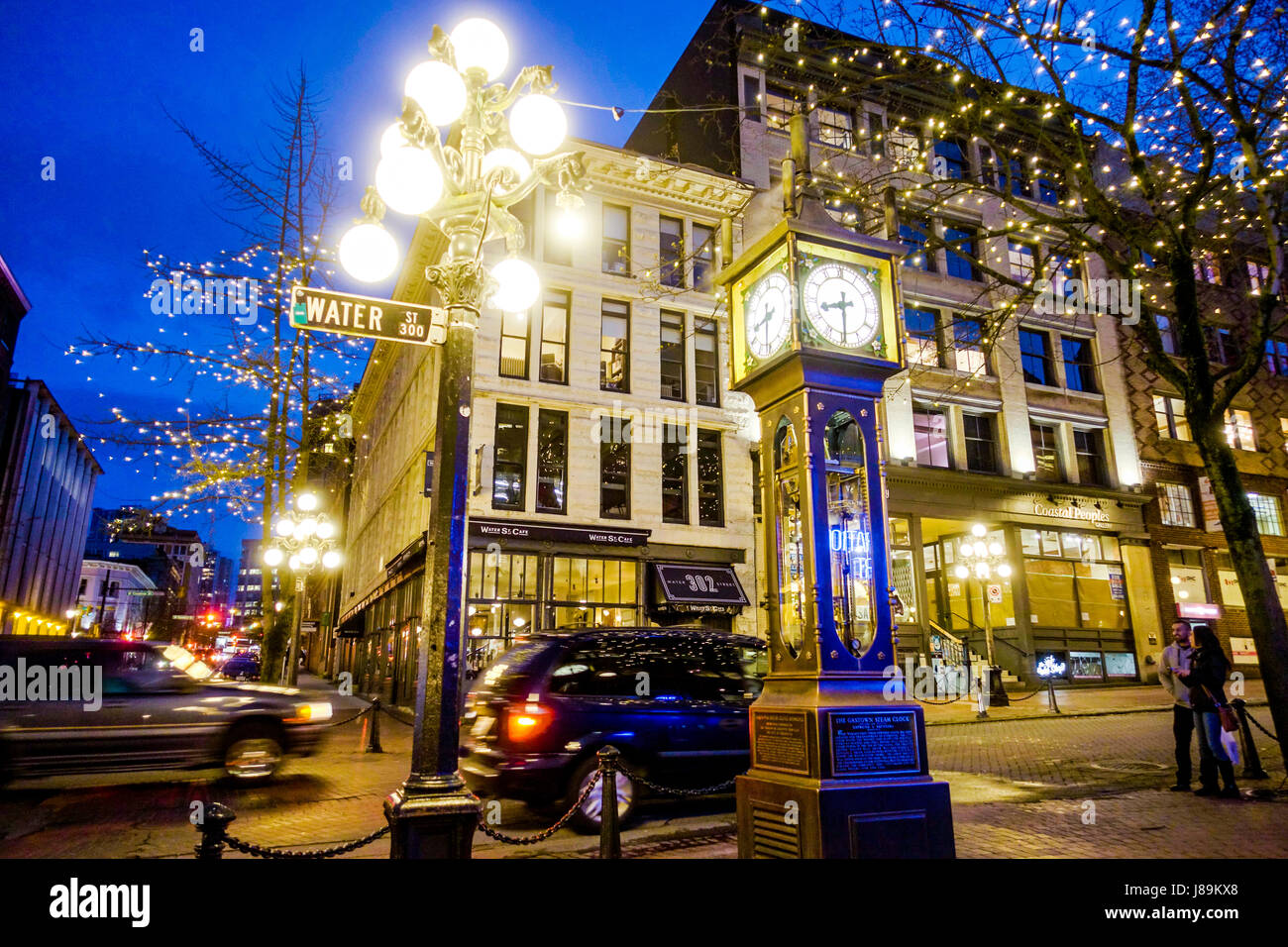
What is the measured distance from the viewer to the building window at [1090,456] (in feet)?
87.8

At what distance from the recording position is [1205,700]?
8734 mm

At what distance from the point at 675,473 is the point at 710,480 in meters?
1.18

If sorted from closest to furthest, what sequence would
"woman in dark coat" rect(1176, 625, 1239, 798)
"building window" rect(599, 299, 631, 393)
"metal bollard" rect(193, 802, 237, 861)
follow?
"metal bollard" rect(193, 802, 237, 861), "woman in dark coat" rect(1176, 625, 1239, 798), "building window" rect(599, 299, 631, 393)

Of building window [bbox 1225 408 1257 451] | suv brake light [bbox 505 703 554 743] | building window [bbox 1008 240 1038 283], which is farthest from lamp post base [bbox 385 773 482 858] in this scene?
building window [bbox 1225 408 1257 451]

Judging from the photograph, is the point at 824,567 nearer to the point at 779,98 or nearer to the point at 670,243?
the point at 670,243

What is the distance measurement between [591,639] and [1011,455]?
2186 centimetres

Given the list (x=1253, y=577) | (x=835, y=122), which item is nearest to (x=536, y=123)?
(x=1253, y=577)

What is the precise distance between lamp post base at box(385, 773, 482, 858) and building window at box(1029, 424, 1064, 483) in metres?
26.3

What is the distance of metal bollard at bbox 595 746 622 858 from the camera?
5.53 meters

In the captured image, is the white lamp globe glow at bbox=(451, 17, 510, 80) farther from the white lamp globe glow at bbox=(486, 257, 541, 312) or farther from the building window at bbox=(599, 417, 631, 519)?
the building window at bbox=(599, 417, 631, 519)

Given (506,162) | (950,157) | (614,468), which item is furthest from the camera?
(950,157)

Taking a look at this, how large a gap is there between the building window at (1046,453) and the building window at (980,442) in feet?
5.25

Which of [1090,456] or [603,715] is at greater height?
[1090,456]
